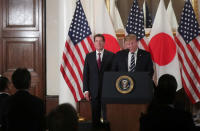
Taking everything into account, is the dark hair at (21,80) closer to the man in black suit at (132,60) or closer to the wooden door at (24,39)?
the man in black suit at (132,60)

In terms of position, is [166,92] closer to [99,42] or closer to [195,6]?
[99,42]

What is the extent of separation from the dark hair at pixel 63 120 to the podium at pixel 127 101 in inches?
93.9

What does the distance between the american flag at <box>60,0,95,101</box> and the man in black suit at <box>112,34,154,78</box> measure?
4.53ft

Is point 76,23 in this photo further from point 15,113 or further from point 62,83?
point 15,113

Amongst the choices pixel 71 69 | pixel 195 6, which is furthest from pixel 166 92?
pixel 195 6

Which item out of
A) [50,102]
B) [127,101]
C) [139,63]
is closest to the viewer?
[127,101]

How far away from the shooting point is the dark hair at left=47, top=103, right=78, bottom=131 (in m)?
2.34

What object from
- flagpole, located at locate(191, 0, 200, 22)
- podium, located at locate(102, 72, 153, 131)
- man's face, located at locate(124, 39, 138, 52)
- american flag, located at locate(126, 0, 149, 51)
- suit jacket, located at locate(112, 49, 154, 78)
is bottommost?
podium, located at locate(102, 72, 153, 131)

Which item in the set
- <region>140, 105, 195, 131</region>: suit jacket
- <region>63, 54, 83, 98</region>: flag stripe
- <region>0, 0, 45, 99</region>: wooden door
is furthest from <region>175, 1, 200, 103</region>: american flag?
<region>140, 105, 195, 131</region>: suit jacket

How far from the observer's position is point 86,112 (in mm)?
7664

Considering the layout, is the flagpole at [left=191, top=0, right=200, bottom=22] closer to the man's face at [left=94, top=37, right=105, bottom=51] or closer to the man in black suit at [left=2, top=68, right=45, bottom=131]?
the man's face at [left=94, top=37, right=105, bottom=51]

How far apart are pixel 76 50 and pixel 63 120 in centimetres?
477

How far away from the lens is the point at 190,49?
7012 mm

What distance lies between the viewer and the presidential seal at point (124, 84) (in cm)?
481
